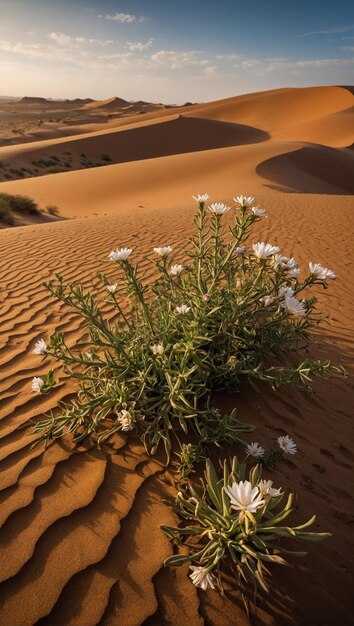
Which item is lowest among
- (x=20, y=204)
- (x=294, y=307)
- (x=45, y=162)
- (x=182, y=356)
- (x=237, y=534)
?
(x=20, y=204)

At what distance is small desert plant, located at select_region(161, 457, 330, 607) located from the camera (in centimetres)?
147

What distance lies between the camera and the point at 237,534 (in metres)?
1.64

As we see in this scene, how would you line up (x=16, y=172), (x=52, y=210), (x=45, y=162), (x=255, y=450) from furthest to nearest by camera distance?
1. (x=45, y=162)
2. (x=16, y=172)
3. (x=52, y=210)
4. (x=255, y=450)

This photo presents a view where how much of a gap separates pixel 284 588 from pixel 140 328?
1815 mm

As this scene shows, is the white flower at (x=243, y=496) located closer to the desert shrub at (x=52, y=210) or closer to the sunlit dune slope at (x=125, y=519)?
the sunlit dune slope at (x=125, y=519)

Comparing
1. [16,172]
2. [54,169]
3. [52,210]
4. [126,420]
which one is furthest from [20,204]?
[126,420]

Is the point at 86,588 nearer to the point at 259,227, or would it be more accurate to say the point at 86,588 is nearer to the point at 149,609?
the point at 149,609

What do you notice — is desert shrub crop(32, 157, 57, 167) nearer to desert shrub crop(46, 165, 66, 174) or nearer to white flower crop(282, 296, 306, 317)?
desert shrub crop(46, 165, 66, 174)

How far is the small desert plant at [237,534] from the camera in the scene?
1.47m

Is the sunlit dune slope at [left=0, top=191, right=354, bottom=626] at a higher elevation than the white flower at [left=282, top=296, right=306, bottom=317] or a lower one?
lower

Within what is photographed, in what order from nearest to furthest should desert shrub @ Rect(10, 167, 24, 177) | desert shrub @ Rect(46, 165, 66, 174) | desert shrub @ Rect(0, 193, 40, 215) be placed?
desert shrub @ Rect(0, 193, 40, 215) → desert shrub @ Rect(10, 167, 24, 177) → desert shrub @ Rect(46, 165, 66, 174)

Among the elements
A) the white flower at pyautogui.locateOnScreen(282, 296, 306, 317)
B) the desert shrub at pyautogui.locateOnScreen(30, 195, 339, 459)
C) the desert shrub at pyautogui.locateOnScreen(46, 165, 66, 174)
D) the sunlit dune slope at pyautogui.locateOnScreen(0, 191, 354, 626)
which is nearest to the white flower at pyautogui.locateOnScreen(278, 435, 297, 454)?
the sunlit dune slope at pyautogui.locateOnScreen(0, 191, 354, 626)

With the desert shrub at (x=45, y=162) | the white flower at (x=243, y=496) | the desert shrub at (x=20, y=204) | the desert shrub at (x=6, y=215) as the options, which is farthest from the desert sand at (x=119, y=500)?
the desert shrub at (x=45, y=162)

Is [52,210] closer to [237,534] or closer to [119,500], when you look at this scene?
[119,500]
